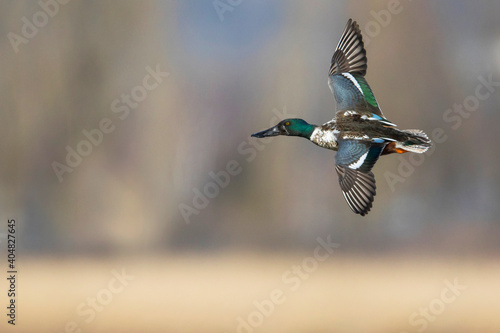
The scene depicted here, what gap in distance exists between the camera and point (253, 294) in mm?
3756

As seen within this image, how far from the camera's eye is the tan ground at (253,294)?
11.6ft

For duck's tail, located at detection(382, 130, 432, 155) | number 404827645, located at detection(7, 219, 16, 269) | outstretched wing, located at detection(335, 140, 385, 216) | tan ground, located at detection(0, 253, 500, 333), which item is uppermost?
duck's tail, located at detection(382, 130, 432, 155)

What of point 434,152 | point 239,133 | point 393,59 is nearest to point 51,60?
point 239,133

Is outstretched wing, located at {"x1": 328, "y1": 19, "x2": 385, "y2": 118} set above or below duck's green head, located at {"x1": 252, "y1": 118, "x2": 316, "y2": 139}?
above

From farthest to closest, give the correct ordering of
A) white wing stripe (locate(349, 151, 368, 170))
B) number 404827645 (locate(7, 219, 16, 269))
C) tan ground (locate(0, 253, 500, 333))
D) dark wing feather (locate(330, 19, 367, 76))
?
number 404827645 (locate(7, 219, 16, 269)) → tan ground (locate(0, 253, 500, 333)) → dark wing feather (locate(330, 19, 367, 76)) → white wing stripe (locate(349, 151, 368, 170))

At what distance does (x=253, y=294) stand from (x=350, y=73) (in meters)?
2.26

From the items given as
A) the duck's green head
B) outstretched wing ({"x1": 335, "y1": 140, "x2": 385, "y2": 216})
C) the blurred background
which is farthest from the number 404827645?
outstretched wing ({"x1": 335, "y1": 140, "x2": 385, "y2": 216})

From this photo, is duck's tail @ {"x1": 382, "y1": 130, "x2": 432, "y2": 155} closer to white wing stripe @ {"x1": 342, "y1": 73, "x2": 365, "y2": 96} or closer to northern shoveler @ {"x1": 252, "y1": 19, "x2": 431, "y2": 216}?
northern shoveler @ {"x1": 252, "y1": 19, "x2": 431, "y2": 216}

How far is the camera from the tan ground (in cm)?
353

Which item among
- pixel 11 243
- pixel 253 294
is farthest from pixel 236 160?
pixel 11 243

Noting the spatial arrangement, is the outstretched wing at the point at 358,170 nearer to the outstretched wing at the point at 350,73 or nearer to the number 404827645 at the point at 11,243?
the outstretched wing at the point at 350,73

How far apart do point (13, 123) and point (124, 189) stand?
2.52 ft

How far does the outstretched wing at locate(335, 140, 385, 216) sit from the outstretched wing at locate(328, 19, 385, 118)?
0.20 m

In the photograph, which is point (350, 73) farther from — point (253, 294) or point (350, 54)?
point (253, 294)
